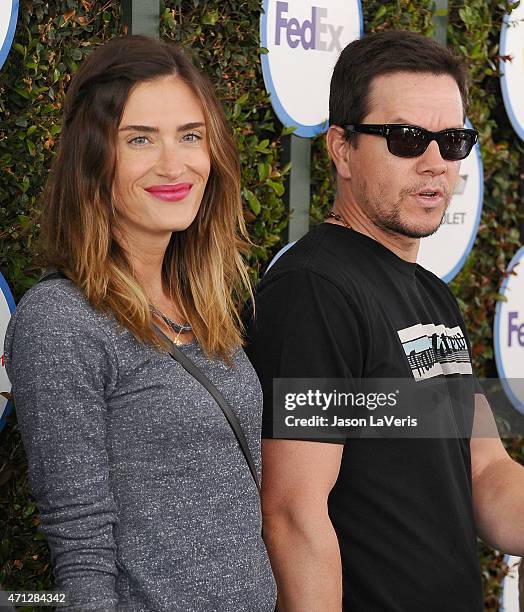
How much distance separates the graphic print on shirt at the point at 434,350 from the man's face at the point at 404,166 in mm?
247

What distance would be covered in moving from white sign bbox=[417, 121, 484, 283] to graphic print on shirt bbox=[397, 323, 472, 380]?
1.23 metres

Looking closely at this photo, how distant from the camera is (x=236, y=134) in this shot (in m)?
2.98

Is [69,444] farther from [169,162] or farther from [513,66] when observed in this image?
[513,66]

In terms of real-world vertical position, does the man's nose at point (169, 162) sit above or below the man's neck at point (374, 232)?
above

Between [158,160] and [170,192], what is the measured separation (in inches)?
2.5

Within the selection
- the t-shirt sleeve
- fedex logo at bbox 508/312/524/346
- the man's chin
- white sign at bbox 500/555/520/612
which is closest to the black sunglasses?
the man's chin

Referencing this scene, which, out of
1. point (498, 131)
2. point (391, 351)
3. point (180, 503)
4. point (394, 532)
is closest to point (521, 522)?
point (394, 532)

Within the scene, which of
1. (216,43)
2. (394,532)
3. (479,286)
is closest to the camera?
(394,532)

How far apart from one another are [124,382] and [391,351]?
0.66 meters

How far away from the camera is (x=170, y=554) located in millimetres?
1694

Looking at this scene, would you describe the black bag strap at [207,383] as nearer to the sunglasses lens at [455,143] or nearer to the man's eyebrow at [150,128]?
the man's eyebrow at [150,128]

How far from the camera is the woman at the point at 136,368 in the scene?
1.60 meters

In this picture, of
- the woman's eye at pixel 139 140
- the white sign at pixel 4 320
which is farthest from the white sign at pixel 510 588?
the woman's eye at pixel 139 140

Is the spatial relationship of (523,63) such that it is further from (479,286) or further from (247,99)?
(247,99)
